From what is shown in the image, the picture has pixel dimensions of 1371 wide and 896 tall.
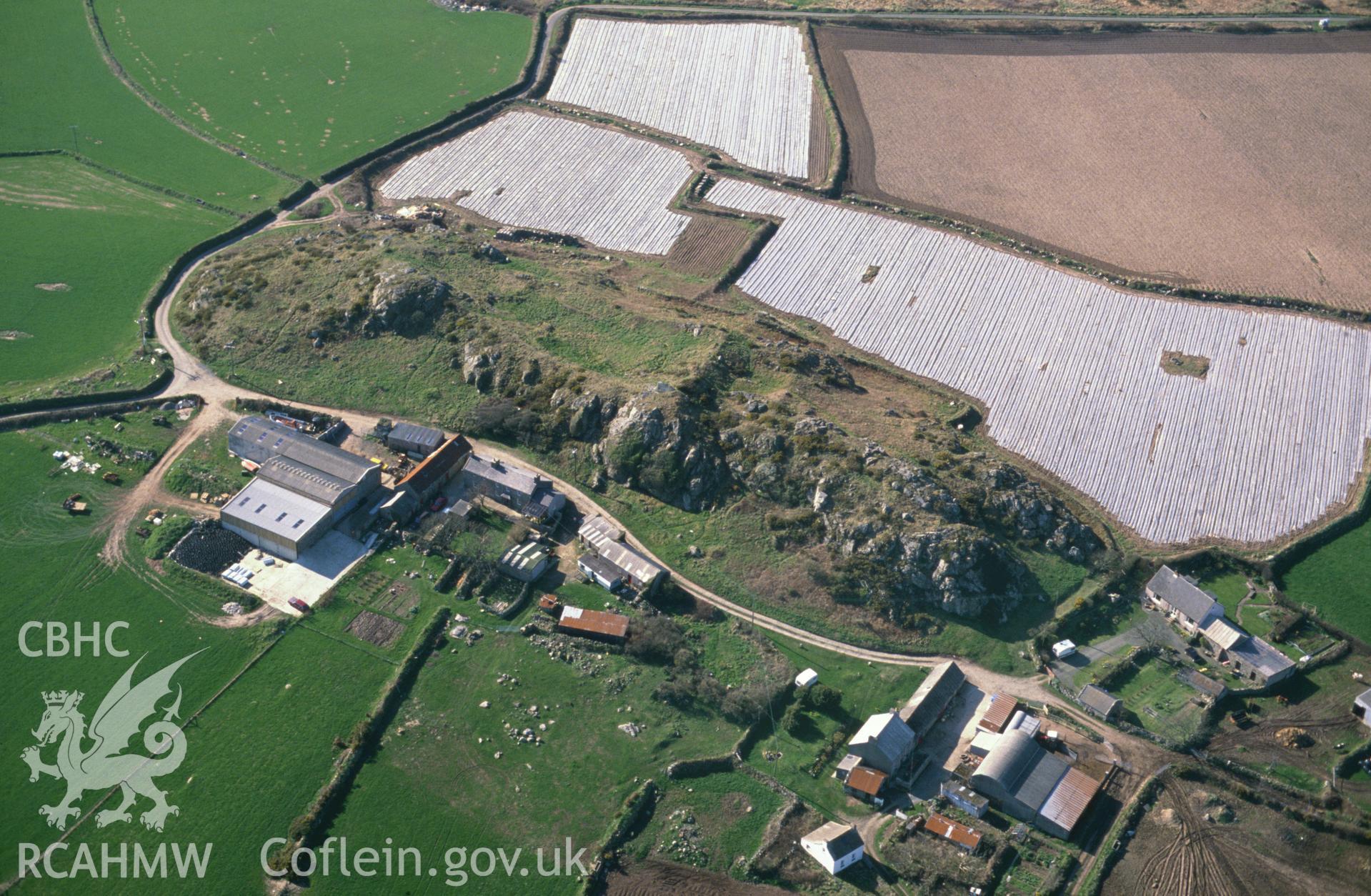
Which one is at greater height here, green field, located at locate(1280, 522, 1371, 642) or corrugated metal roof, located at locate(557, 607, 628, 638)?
green field, located at locate(1280, 522, 1371, 642)

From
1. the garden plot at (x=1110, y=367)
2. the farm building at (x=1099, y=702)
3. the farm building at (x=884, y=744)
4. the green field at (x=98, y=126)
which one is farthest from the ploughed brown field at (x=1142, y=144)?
the green field at (x=98, y=126)

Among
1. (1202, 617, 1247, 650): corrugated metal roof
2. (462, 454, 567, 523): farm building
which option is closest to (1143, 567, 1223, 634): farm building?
(1202, 617, 1247, 650): corrugated metal roof

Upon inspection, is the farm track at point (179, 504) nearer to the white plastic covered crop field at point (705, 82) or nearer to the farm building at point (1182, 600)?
the farm building at point (1182, 600)

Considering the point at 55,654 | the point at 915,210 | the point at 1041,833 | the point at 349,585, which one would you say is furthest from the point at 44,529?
the point at 915,210

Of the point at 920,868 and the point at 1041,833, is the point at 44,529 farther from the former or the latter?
the point at 1041,833

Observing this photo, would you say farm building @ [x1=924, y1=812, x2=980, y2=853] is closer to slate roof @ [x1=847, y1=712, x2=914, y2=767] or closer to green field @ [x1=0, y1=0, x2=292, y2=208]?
slate roof @ [x1=847, y1=712, x2=914, y2=767]

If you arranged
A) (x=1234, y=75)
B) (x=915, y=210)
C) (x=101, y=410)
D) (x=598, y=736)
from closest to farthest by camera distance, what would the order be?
(x=598, y=736) < (x=101, y=410) < (x=915, y=210) < (x=1234, y=75)
